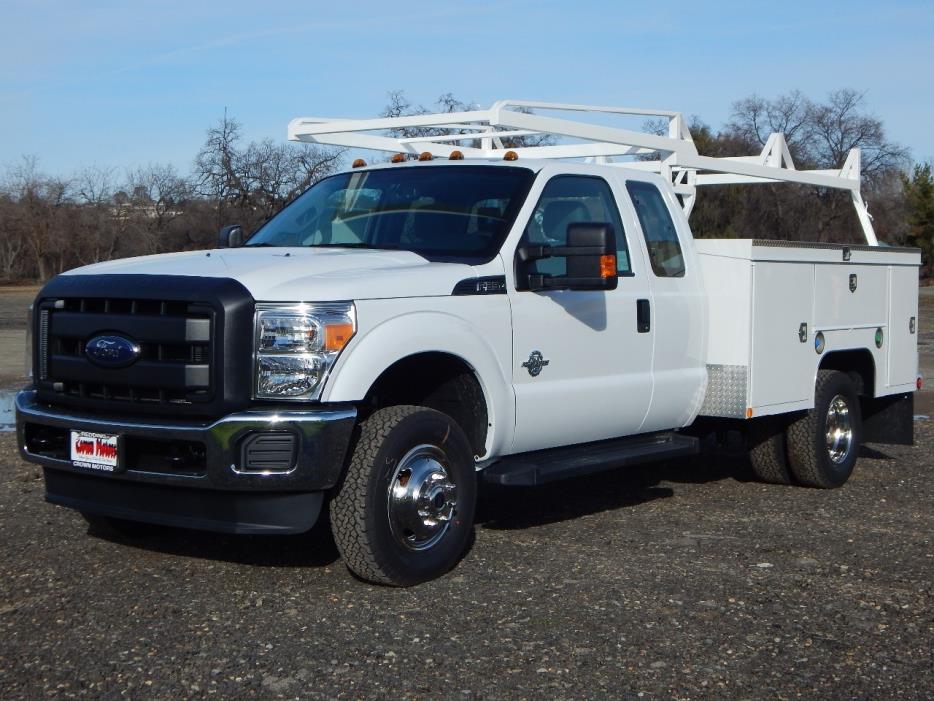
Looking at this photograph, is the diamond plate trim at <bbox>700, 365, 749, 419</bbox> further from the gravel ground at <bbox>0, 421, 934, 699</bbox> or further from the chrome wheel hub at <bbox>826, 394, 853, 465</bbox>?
the chrome wheel hub at <bbox>826, 394, 853, 465</bbox>

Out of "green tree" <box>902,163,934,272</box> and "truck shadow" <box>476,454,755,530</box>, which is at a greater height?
"green tree" <box>902,163,934,272</box>

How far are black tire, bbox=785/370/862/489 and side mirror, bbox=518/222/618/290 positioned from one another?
2.59 meters

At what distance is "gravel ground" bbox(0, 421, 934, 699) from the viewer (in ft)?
14.9

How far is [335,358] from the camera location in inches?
209

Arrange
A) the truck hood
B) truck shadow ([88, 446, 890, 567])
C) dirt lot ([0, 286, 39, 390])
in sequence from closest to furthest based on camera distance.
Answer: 1. the truck hood
2. truck shadow ([88, 446, 890, 567])
3. dirt lot ([0, 286, 39, 390])

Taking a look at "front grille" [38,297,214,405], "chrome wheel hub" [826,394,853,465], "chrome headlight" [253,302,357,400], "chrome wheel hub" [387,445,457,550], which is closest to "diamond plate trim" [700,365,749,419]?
"chrome wheel hub" [826,394,853,465]

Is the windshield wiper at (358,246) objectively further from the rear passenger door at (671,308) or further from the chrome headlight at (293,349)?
the rear passenger door at (671,308)

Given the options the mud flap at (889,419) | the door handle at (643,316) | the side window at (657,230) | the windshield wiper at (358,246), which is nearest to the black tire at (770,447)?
the mud flap at (889,419)

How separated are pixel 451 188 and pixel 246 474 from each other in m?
2.22

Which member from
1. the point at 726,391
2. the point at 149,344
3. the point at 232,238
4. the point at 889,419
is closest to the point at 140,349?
the point at 149,344

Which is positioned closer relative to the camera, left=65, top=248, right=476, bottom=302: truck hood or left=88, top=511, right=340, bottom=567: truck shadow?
left=65, top=248, right=476, bottom=302: truck hood

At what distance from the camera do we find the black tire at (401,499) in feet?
17.9

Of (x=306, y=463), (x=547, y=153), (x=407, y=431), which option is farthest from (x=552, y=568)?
(x=547, y=153)

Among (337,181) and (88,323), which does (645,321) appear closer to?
(337,181)
